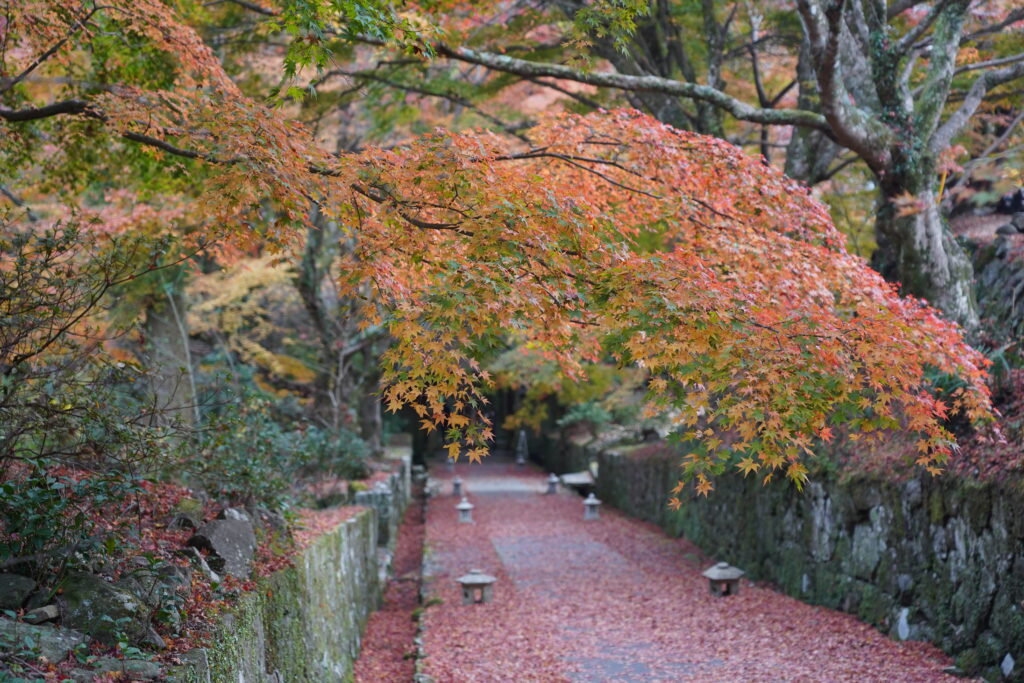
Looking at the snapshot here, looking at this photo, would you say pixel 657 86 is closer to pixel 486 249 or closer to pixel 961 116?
pixel 961 116

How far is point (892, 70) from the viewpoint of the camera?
945 centimetres

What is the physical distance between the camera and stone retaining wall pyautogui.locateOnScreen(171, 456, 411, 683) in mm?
4395

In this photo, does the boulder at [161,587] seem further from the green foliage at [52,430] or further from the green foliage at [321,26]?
the green foliage at [321,26]

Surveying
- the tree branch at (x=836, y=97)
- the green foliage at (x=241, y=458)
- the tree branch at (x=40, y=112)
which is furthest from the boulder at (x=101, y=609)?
the tree branch at (x=836, y=97)

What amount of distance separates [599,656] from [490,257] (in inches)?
211

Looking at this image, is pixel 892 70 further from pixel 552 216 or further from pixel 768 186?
pixel 552 216

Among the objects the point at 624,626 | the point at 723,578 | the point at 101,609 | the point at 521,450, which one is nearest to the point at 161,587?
the point at 101,609

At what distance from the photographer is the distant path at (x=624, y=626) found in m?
7.92

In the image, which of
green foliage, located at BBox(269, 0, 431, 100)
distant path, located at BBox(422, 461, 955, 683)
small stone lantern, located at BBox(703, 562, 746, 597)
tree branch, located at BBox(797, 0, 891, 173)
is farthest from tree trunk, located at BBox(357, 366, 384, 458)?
green foliage, located at BBox(269, 0, 431, 100)

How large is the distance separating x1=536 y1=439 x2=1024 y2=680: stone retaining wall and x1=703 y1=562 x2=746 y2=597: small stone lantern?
69 cm

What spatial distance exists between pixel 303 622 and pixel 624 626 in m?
4.73

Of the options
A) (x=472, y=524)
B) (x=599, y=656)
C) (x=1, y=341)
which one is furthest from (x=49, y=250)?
(x=472, y=524)

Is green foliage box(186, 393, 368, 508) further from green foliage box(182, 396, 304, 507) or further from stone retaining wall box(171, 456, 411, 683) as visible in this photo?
stone retaining wall box(171, 456, 411, 683)

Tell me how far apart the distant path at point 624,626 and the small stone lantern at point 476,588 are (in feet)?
0.47
